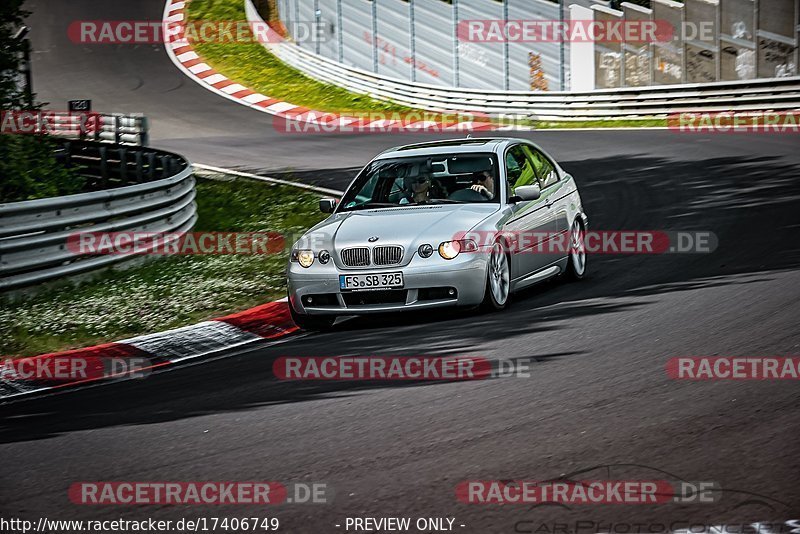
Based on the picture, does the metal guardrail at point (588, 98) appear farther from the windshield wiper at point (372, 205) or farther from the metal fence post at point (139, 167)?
the windshield wiper at point (372, 205)

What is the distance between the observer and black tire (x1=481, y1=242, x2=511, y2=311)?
9586 mm

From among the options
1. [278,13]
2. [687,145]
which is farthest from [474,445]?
[278,13]

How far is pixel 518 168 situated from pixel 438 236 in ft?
5.44

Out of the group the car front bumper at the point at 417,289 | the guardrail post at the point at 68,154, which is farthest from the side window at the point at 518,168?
the guardrail post at the point at 68,154

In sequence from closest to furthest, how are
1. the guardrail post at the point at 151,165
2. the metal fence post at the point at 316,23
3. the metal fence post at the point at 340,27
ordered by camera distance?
the guardrail post at the point at 151,165
the metal fence post at the point at 340,27
the metal fence post at the point at 316,23

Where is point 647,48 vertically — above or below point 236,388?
above

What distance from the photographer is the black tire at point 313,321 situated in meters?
9.84

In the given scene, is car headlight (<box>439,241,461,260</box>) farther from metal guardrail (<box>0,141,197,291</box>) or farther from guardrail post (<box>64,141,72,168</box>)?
guardrail post (<box>64,141,72,168</box>)

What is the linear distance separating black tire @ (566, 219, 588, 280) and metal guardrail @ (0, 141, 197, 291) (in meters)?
4.87

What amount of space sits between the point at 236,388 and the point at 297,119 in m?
24.4

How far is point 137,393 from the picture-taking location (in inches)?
314

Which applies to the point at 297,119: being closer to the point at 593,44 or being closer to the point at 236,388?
the point at 593,44

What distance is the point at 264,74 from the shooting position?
37.4m

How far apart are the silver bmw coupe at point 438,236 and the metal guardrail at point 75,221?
126 inches
